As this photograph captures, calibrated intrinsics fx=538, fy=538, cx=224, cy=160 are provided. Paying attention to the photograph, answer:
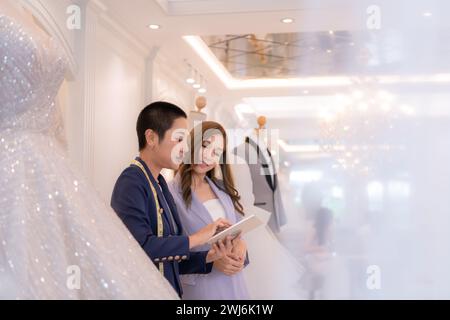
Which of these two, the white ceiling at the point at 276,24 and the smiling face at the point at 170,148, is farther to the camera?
the smiling face at the point at 170,148

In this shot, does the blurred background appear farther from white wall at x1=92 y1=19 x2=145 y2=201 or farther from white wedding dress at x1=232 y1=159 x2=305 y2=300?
white wall at x1=92 y1=19 x2=145 y2=201

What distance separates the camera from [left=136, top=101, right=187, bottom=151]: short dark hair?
A: 1.21 meters

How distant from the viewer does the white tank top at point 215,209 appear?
4.54ft

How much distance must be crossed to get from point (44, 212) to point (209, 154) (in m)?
0.96

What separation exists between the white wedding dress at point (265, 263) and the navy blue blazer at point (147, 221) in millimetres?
167

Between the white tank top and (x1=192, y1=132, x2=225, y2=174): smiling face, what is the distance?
0.30ft

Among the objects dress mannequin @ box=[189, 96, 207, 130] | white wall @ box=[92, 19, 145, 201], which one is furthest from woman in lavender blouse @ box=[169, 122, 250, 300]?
white wall @ box=[92, 19, 145, 201]

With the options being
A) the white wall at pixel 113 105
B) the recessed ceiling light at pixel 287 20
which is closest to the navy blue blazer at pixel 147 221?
the white wall at pixel 113 105

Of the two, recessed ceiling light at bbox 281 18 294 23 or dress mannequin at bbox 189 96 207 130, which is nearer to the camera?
dress mannequin at bbox 189 96 207 130

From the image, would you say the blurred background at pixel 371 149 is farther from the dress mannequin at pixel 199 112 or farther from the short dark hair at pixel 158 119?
the dress mannequin at pixel 199 112

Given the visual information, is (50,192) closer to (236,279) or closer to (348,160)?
(348,160)

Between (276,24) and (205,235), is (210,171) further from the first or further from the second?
(276,24)

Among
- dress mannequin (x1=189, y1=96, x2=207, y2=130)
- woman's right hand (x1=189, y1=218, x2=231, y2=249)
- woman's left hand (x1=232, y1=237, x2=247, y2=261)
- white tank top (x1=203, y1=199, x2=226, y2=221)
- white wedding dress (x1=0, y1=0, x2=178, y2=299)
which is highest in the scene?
dress mannequin (x1=189, y1=96, x2=207, y2=130)

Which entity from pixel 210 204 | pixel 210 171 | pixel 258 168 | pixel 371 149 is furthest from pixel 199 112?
pixel 371 149
